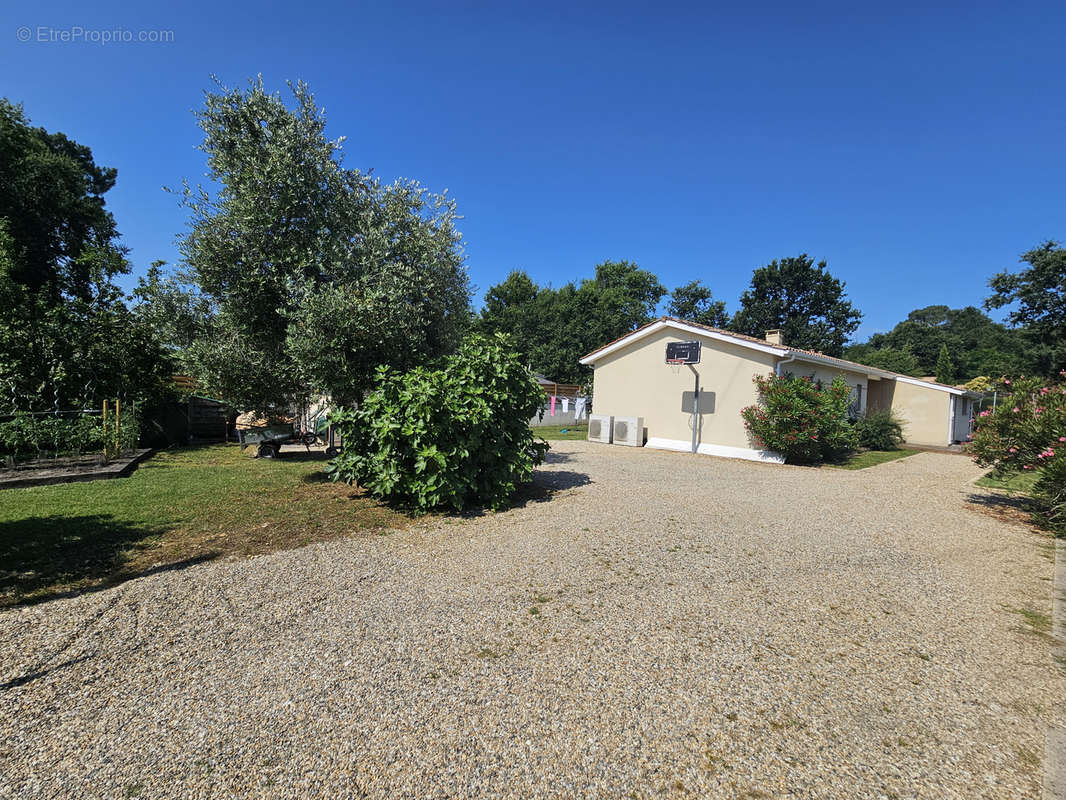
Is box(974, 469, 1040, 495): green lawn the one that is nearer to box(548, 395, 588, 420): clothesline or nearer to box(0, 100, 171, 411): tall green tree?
box(548, 395, 588, 420): clothesline

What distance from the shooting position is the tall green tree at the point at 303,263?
6.58 metres

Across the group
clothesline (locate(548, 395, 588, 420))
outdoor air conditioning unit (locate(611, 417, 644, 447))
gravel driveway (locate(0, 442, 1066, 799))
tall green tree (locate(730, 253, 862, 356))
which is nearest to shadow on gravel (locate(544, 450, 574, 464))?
outdoor air conditioning unit (locate(611, 417, 644, 447))

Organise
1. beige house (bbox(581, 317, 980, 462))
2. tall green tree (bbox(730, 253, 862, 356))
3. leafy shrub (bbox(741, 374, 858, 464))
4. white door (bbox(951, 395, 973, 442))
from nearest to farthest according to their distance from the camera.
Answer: leafy shrub (bbox(741, 374, 858, 464)), beige house (bbox(581, 317, 980, 462)), white door (bbox(951, 395, 973, 442)), tall green tree (bbox(730, 253, 862, 356))

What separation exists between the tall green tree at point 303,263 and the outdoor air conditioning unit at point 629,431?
850 centimetres

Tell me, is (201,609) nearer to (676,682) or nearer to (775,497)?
(676,682)

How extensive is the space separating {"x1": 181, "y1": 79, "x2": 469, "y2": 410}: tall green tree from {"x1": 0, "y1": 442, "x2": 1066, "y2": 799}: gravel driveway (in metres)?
3.06

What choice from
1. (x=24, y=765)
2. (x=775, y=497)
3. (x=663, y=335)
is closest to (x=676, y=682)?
(x=24, y=765)

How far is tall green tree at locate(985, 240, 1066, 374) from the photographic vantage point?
21.5 m

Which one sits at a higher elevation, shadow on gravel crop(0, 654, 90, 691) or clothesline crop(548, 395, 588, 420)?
clothesline crop(548, 395, 588, 420)

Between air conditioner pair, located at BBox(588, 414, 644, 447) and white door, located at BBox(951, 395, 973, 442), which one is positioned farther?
white door, located at BBox(951, 395, 973, 442)

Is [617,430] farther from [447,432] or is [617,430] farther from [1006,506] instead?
[447,432]

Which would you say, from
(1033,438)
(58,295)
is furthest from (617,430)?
(58,295)

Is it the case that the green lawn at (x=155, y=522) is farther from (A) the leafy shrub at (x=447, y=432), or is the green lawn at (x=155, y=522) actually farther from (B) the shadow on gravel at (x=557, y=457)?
(B) the shadow on gravel at (x=557, y=457)

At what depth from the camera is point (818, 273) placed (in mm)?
37594
